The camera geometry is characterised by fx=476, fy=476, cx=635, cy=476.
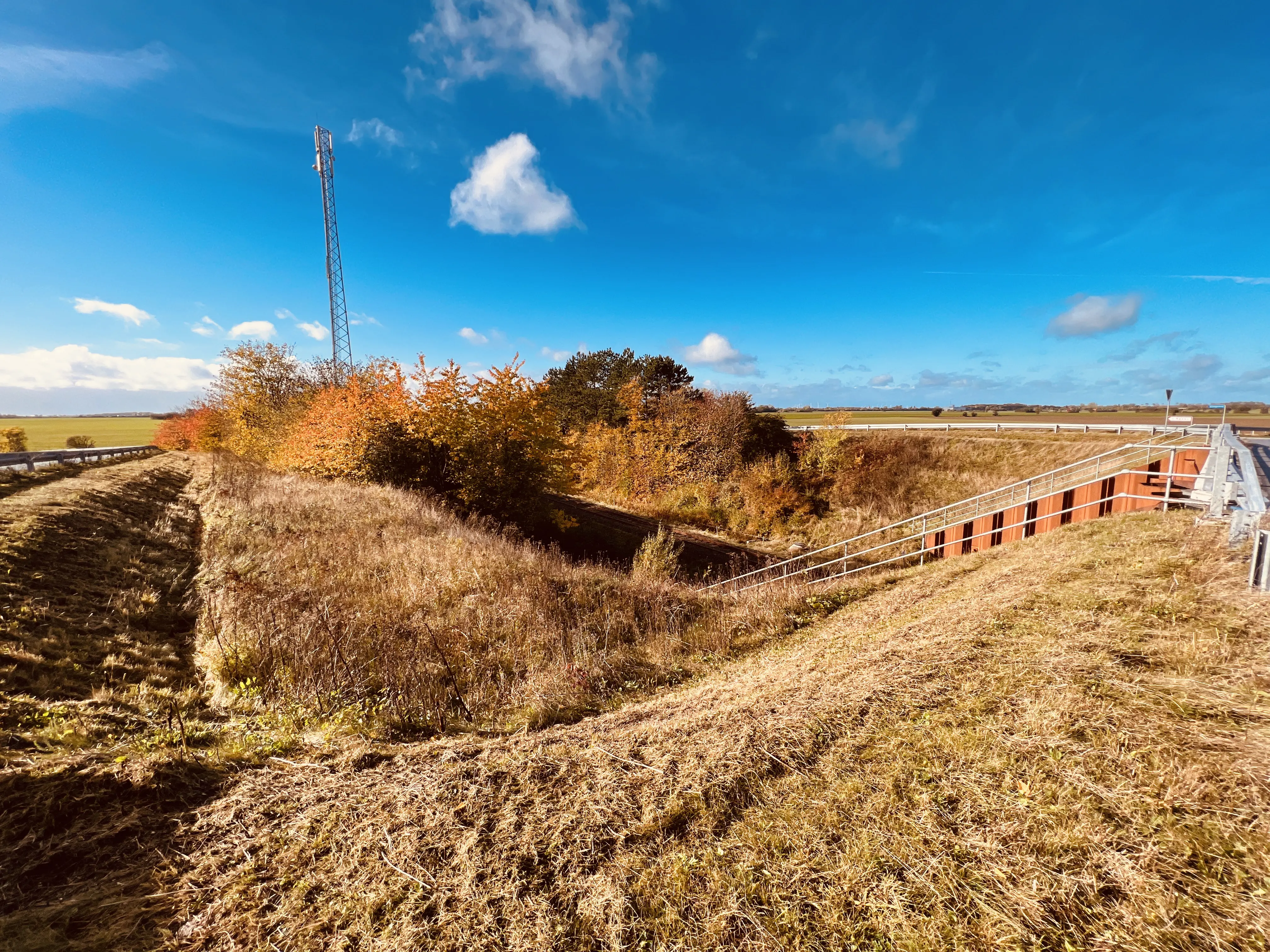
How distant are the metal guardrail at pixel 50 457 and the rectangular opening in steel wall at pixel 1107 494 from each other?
34409mm

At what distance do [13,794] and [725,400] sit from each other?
29373 mm

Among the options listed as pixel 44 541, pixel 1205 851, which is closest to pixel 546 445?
pixel 44 541

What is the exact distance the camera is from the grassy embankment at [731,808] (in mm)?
2348

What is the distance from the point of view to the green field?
55.8 metres

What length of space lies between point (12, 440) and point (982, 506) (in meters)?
68.5

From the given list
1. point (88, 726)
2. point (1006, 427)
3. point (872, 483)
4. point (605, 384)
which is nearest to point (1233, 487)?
point (88, 726)

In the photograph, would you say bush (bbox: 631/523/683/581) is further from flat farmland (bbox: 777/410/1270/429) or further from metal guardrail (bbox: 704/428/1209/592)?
flat farmland (bbox: 777/410/1270/429)

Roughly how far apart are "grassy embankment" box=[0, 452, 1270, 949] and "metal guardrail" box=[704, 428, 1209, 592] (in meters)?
6.22

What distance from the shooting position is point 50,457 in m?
24.4

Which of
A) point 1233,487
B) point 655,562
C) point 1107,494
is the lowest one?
point 655,562

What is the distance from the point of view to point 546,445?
767 inches

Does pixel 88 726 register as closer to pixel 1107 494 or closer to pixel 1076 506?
pixel 1076 506

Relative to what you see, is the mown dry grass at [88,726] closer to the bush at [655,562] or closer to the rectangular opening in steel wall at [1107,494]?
the bush at [655,562]

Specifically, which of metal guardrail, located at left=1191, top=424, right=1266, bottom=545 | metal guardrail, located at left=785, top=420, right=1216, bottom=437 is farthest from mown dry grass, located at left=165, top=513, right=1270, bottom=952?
metal guardrail, located at left=785, top=420, right=1216, bottom=437
